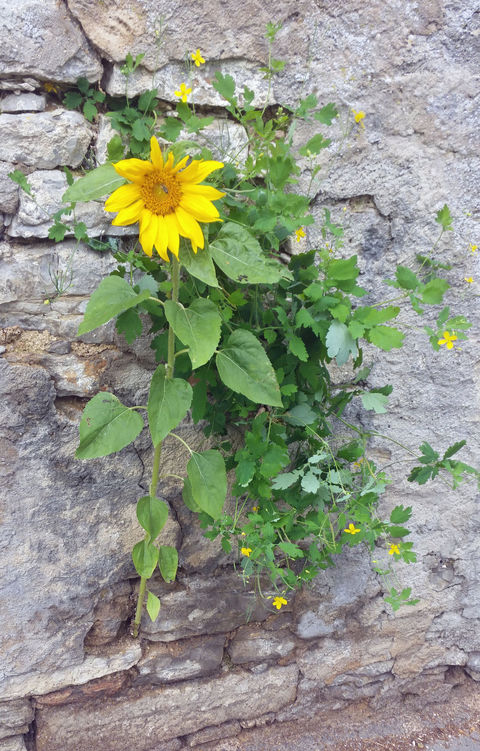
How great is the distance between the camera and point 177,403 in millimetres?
1227

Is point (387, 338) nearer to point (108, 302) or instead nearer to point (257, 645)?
point (108, 302)

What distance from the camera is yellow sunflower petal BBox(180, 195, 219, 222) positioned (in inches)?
42.2

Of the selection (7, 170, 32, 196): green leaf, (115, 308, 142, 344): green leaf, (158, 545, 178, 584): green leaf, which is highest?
(7, 170, 32, 196): green leaf

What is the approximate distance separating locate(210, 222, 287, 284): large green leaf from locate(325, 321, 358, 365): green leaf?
0.24 meters

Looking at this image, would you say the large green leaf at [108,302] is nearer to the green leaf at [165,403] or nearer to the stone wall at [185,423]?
the green leaf at [165,403]

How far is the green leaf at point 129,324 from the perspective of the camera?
1418 millimetres

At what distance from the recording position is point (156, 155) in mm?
1003

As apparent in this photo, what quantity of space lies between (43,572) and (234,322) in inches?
38.3

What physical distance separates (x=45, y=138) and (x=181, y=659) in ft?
5.72

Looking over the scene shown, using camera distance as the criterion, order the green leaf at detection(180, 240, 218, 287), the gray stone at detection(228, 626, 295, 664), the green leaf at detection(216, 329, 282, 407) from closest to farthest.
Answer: the green leaf at detection(180, 240, 218, 287), the green leaf at detection(216, 329, 282, 407), the gray stone at detection(228, 626, 295, 664)

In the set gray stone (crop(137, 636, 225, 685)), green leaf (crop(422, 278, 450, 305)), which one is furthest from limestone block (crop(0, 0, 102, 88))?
gray stone (crop(137, 636, 225, 685))


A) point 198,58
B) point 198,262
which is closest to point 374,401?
point 198,262

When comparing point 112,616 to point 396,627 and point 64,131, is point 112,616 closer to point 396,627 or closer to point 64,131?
point 396,627

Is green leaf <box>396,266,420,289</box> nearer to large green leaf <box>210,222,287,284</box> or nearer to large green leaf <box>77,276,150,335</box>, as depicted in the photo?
large green leaf <box>210,222,287,284</box>
